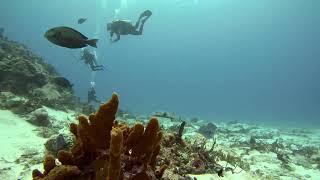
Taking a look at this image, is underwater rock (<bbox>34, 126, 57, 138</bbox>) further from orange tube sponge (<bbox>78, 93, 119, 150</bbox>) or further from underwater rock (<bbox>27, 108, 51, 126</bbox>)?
orange tube sponge (<bbox>78, 93, 119, 150</bbox>)

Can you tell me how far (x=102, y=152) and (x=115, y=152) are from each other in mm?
648

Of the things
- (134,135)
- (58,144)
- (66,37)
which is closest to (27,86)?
(58,144)

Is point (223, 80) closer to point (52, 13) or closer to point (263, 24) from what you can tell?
point (263, 24)

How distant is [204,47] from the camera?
175500mm

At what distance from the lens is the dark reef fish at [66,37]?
471 cm

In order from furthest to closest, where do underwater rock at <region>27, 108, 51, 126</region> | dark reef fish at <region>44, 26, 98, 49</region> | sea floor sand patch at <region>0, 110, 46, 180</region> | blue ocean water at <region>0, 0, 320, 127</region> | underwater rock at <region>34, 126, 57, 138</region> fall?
1. blue ocean water at <region>0, 0, 320, 127</region>
2. underwater rock at <region>27, 108, 51, 126</region>
3. underwater rock at <region>34, 126, 57, 138</region>
4. sea floor sand patch at <region>0, 110, 46, 180</region>
5. dark reef fish at <region>44, 26, 98, 49</region>

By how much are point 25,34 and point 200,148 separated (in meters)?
190

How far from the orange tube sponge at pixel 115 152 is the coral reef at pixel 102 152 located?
11.9 inches

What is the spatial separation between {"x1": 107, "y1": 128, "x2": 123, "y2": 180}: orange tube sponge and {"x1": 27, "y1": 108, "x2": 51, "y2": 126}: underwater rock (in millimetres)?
7213

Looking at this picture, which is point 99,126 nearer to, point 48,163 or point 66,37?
point 48,163

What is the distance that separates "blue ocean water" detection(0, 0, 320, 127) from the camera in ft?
356

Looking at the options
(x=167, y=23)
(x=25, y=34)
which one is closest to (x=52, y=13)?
(x=167, y=23)

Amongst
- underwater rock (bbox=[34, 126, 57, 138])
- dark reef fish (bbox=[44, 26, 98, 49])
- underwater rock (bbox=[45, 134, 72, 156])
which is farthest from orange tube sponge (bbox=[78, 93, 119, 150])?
underwater rock (bbox=[34, 126, 57, 138])

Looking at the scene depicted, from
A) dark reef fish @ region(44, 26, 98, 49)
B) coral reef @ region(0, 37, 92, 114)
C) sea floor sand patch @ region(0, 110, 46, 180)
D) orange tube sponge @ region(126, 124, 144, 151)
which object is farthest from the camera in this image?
coral reef @ region(0, 37, 92, 114)
